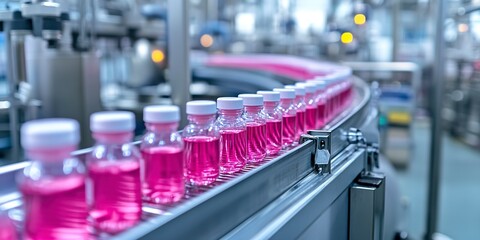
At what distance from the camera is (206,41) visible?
5.12 meters

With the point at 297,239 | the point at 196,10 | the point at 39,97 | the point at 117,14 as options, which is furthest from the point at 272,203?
the point at 196,10

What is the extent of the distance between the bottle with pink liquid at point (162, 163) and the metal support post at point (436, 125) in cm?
195

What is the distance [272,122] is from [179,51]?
662 millimetres

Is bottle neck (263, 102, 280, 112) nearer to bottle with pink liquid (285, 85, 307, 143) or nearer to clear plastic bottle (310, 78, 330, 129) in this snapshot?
bottle with pink liquid (285, 85, 307, 143)

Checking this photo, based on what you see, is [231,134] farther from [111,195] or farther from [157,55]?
[157,55]

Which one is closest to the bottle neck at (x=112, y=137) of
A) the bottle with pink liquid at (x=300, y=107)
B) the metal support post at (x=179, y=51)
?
the bottle with pink liquid at (x=300, y=107)

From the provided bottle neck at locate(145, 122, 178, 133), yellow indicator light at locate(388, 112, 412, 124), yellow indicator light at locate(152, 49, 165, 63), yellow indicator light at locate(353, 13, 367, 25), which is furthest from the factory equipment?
yellow indicator light at locate(388, 112, 412, 124)

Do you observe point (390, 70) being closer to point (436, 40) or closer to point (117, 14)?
point (436, 40)

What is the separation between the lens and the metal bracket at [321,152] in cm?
89

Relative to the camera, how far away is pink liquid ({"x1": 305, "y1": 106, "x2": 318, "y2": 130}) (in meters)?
1.05

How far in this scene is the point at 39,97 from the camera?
1852 millimetres

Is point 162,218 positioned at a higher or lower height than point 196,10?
lower

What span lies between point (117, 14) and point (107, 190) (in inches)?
106

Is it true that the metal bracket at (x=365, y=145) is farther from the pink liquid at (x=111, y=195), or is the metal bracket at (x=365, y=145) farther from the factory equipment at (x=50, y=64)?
the factory equipment at (x=50, y=64)
